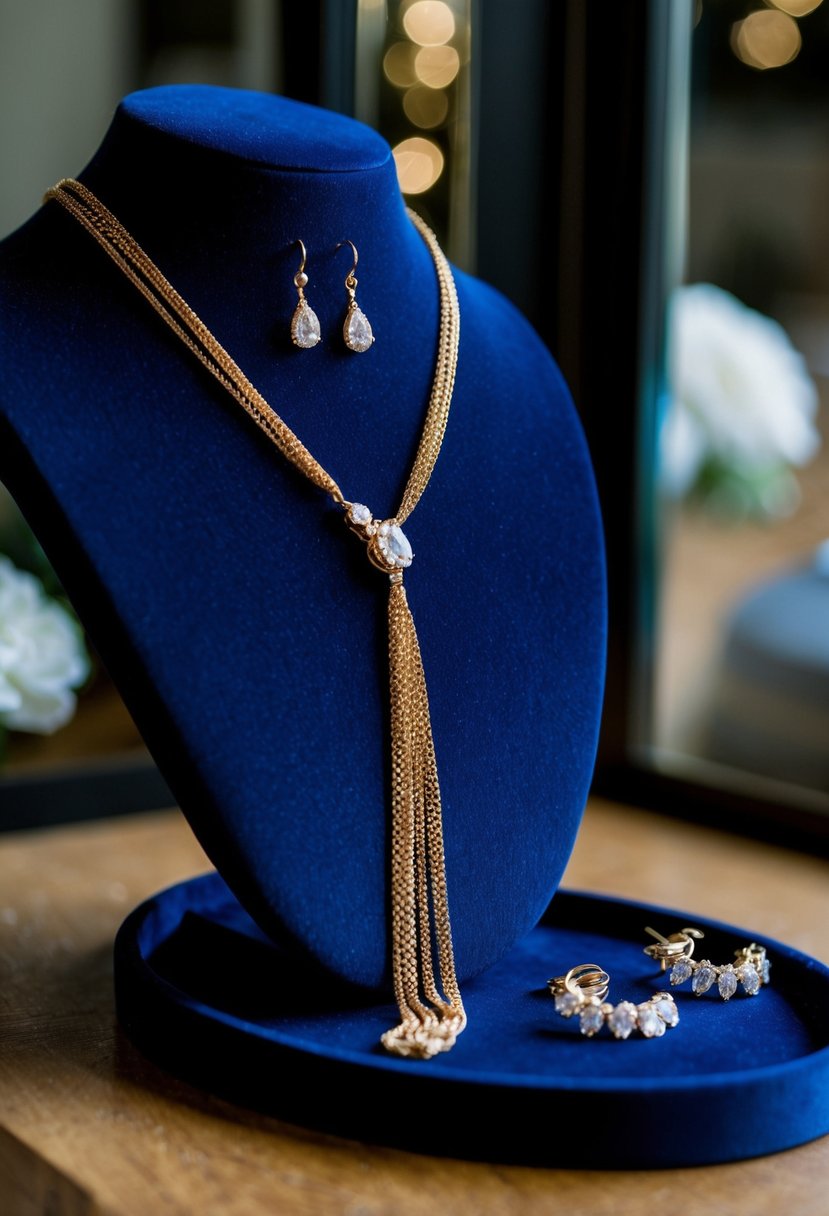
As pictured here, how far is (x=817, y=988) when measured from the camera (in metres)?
0.75

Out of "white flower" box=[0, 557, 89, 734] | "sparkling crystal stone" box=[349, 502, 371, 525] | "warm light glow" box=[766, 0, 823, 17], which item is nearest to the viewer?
"sparkling crystal stone" box=[349, 502, 371, 525]

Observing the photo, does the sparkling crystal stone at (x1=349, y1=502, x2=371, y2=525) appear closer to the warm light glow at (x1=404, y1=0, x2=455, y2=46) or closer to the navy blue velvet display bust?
the navy blue velvet display bust

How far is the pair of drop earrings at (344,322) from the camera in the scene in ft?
2.51

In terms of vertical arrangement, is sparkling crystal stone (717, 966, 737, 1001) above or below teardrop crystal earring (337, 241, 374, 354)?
below

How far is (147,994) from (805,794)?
0.75 meters

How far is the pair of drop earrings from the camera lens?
30.1 inches

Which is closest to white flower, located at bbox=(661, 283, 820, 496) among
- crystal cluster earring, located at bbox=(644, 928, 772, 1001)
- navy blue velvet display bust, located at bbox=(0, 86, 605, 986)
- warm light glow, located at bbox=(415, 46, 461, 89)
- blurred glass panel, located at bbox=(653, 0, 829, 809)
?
blurred glass panel, located at bbox=(653, 0, 829, 809)

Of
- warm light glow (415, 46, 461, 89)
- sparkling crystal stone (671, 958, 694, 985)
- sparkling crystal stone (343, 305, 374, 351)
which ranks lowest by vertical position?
sparkling crystal stone (671, 958, 694, 985)

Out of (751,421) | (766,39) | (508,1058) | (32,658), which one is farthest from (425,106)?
(508,1058)

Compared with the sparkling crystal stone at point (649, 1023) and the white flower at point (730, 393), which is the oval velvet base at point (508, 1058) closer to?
the sparkling crystal stone at point (649, 1023)

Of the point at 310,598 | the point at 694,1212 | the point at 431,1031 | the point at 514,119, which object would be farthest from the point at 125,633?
the point at 514,119

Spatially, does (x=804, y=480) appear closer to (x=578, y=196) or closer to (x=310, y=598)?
(x=578, y=196)

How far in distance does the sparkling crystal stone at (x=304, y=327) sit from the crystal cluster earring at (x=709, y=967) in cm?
40

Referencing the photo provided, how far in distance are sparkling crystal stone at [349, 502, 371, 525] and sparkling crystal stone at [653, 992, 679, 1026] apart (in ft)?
0.97
